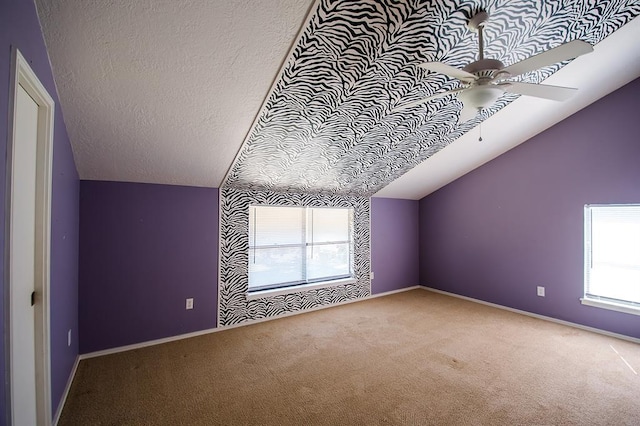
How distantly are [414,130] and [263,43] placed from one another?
76.9 inches

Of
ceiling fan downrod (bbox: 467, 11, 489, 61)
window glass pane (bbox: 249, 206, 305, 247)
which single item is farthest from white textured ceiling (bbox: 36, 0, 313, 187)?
window glass pane (bbox: 249, 206, 305, 247)

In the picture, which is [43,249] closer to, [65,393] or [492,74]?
[65,393]

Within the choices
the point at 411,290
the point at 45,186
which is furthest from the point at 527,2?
the point at 411,290

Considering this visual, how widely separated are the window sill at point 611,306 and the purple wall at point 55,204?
5100 mm

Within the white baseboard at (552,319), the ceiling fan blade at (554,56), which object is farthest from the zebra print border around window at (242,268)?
the ceiling fan blade at (554,56)

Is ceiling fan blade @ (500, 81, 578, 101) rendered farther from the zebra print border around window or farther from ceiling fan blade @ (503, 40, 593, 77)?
the zebra print border around window

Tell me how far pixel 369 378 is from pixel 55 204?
2.75 m

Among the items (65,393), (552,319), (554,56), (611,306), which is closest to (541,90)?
(554,56)

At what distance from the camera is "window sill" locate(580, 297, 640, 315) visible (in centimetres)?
314

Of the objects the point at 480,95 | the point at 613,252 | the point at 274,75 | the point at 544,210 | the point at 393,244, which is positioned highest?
the point at 274,75

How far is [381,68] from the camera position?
85.1 inches

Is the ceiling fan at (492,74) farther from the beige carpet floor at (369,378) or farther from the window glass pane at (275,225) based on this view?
the window glass pane at (275,225)

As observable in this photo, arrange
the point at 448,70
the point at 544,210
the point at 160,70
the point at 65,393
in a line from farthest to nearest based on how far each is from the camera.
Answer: the point at 544,210 → the point at 65,393 → the point at 160,70 → the point at 448,70

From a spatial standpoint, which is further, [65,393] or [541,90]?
[65,393]
